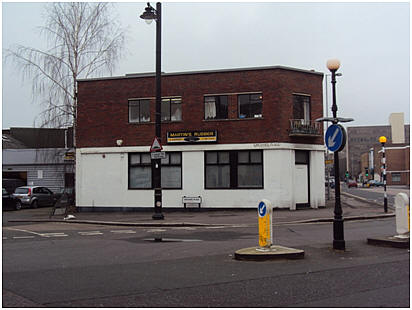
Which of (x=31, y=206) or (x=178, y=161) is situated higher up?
(x=178, y=161)

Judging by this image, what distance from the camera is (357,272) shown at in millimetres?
8305

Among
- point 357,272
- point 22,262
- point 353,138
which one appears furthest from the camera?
point 353,138

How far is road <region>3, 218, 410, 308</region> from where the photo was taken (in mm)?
6488

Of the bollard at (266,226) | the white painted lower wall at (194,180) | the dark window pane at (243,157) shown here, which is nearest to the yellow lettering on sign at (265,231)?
the bollard at (266,226)

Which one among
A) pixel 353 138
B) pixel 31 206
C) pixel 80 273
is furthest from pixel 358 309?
pixel 353 138

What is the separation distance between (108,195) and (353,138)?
454ft

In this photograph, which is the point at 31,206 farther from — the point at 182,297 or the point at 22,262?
the point at 182,297

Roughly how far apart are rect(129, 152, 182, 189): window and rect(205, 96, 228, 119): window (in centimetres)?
271

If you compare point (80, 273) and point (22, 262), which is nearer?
point (80, 273)

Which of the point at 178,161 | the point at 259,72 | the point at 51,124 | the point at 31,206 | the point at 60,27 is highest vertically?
the point at 60,27

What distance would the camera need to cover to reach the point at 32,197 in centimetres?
3091

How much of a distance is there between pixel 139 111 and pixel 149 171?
3315mm

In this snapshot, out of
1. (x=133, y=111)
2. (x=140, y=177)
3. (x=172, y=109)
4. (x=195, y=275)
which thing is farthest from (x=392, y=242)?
(x=133, y=111)

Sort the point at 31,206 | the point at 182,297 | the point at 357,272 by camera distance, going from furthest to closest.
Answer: the point at 31,206 → the point at 357,272 → the point at 182,297
